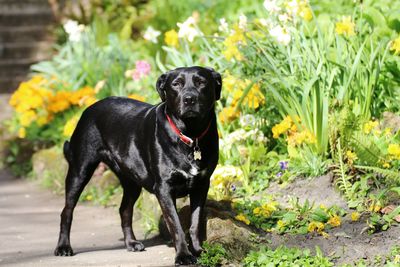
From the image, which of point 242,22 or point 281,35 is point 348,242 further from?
point 242,22

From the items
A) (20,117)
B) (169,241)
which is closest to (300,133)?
(169,241)

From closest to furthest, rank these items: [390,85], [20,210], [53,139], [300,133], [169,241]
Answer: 1. [169,241]
2. [300,133]
3. [390,85]
4. [20,210]
5. [53,139]

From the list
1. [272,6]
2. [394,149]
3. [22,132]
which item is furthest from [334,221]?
[22,132]

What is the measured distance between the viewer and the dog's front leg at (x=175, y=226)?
5449 millimetres

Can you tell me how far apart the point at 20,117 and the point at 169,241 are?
15.8 feet

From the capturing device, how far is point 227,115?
25.9 feet

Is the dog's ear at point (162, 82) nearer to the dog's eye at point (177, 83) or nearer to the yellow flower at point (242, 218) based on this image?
the dog's eye at point (177, 83)

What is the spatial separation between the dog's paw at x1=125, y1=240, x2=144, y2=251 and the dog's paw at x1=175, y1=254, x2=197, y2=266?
2.72 ft

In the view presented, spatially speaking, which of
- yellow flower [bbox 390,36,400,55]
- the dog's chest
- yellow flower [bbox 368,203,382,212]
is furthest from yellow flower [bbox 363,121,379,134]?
the dog's chest

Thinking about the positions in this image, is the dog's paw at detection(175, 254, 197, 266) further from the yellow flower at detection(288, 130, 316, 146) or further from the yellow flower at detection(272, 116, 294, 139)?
the yellow flower at detection(272, 116, 294, 139)

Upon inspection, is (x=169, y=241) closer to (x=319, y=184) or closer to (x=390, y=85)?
(x=319, y=184)

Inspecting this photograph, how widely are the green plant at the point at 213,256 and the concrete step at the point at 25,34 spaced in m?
8.97

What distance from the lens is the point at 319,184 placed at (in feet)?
21.8

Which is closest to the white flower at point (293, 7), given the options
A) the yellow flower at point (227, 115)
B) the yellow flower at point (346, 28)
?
the yellow flower at point (346, 28)
